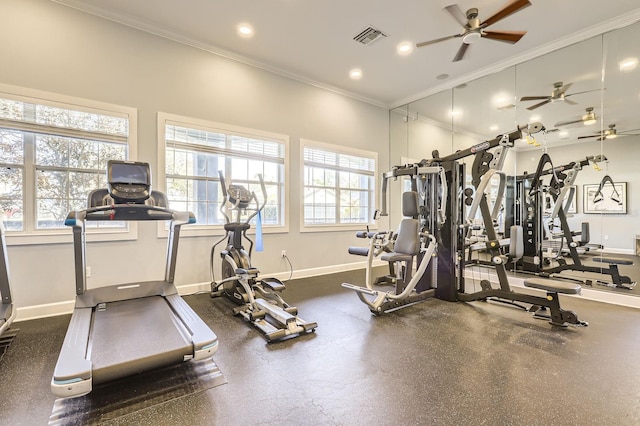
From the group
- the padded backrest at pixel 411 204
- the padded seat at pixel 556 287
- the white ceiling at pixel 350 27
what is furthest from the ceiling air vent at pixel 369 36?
the padded seat at pixel 556 287

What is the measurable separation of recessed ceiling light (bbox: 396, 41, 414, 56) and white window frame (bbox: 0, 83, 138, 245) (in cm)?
398

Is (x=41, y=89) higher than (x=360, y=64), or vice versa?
(x=360, y=64)

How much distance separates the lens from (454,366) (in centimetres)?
238

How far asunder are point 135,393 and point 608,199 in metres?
6.23

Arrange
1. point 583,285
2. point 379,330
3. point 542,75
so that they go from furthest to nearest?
1. point 542,75
2. point 583,285
3. point 379,330

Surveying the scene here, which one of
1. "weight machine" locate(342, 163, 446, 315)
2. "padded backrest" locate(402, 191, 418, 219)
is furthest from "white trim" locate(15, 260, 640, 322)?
"padded backrest" locate(402, 191, 418, 219)

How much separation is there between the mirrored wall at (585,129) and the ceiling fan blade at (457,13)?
1.95 meters

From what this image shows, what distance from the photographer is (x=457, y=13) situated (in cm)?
345

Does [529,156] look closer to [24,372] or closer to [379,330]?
[379,330]

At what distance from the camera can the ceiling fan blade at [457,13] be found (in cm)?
332

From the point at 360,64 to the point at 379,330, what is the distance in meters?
4.37

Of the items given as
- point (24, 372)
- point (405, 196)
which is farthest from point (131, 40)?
point (405, 196)

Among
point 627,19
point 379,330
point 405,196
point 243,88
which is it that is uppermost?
point 627,19

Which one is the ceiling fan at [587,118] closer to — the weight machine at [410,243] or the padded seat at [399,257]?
the weight machine at [410,243]
